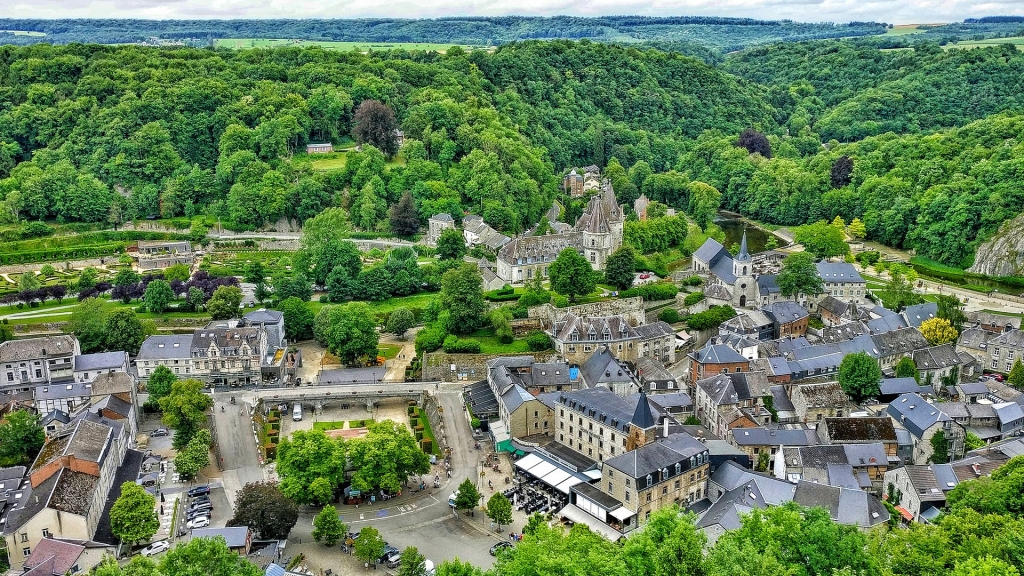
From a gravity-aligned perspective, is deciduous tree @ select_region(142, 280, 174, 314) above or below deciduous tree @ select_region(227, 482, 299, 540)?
above

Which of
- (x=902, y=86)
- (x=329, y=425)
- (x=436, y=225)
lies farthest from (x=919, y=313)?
(x=902, y=86)

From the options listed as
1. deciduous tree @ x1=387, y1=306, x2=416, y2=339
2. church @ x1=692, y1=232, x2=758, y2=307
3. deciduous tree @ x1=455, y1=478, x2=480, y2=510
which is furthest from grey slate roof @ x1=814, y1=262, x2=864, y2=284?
deciduous tree @ x1=455, y1=478, x2=480, y2=510

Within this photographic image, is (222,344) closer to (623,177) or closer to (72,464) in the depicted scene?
(72,464)

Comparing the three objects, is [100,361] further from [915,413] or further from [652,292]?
[915,413]

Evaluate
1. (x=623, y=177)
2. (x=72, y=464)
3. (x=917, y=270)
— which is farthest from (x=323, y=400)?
(x=623, y=177)

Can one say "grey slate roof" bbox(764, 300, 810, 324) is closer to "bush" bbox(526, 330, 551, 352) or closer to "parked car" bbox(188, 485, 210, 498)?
"bush" bbox(526, 330, 551, 352)

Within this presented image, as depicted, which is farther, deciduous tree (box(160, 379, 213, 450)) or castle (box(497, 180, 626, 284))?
castle (box(497, 180, 626, 284))
